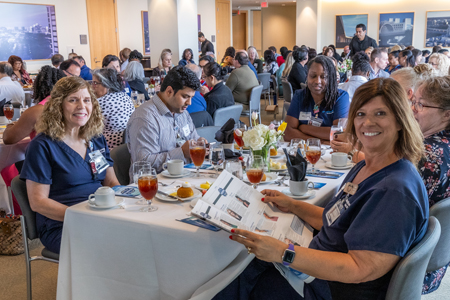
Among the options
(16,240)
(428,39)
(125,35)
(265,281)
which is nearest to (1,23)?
(125,35)

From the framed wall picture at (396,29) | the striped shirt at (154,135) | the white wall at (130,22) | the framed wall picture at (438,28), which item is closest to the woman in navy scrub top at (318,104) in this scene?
the striped shirt at (154,135)

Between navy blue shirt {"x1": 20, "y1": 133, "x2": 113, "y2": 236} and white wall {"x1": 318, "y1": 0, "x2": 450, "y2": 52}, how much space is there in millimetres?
15542

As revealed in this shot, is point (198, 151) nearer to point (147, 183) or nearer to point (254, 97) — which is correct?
point (147, 183)

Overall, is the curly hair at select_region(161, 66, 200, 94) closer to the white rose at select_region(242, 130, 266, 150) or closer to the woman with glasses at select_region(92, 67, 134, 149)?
the white rose at select_region(242, 130, 266, 150)

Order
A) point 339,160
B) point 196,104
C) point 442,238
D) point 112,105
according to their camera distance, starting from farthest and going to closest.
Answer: point 196,104, point 112,105, point 339,160, point 442,238

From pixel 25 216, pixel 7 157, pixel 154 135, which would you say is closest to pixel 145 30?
pixel 7 157

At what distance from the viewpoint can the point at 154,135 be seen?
2711 millimetres

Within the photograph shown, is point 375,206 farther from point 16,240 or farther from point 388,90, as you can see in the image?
point 16,240

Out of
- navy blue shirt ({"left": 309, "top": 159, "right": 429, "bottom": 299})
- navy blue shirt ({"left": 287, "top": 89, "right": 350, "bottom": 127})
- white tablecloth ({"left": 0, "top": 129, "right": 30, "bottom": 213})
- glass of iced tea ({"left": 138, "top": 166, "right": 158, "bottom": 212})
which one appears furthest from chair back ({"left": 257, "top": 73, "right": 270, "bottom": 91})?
navy blue shirt ({"left": 309, "top": 159, "right": 429, "bottom": 299})

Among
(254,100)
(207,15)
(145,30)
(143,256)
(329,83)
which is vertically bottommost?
(143,256)

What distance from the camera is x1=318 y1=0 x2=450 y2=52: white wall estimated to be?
48.8 feet

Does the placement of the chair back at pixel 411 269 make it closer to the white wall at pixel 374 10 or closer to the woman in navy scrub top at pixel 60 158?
the woman in navy scrub top at pixel 60 158

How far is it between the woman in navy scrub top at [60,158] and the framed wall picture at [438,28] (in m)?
15.4

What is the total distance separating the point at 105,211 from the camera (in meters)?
1.80
